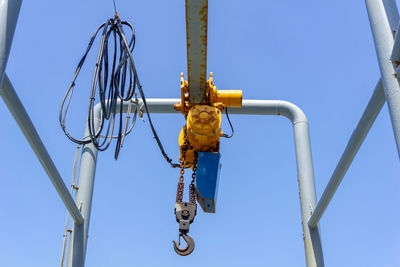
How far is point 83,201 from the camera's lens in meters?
4.51

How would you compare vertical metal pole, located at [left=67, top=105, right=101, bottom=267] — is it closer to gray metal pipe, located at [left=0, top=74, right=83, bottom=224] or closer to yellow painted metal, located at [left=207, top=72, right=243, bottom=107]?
gray metal pipe, located at [left=0, top=74, right=83, bottom=224]

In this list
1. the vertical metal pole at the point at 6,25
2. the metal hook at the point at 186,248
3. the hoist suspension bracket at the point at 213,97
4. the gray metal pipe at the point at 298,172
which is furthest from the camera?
the hoist suspension bracket at the point at 213,97

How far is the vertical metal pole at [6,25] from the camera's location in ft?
7.09

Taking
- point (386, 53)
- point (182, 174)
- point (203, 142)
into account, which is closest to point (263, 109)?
point (203, 142)

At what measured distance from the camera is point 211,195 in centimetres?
A: 414

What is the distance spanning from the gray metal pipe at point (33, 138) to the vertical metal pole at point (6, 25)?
34cm

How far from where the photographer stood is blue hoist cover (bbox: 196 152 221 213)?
4.14 meters

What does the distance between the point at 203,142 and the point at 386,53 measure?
230 centimetres

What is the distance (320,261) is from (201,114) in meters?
2.02

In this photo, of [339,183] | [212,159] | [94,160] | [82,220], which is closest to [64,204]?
[82,220]

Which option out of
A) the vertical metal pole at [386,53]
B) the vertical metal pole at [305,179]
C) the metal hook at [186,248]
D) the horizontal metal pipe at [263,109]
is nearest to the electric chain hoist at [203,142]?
the metal hook at [186,248]

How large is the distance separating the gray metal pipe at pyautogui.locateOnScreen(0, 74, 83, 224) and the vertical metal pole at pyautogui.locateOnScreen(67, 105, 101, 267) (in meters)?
0.37

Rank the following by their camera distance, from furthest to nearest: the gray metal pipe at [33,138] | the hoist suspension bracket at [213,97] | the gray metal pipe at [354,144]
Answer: the hoist suspension bracket at [213,97], the gray metal pipe at [354,144], the gray metal pipe at [33,138]

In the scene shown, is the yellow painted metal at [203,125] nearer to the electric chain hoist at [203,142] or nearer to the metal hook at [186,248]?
the electric chain hoist at [203,142]
